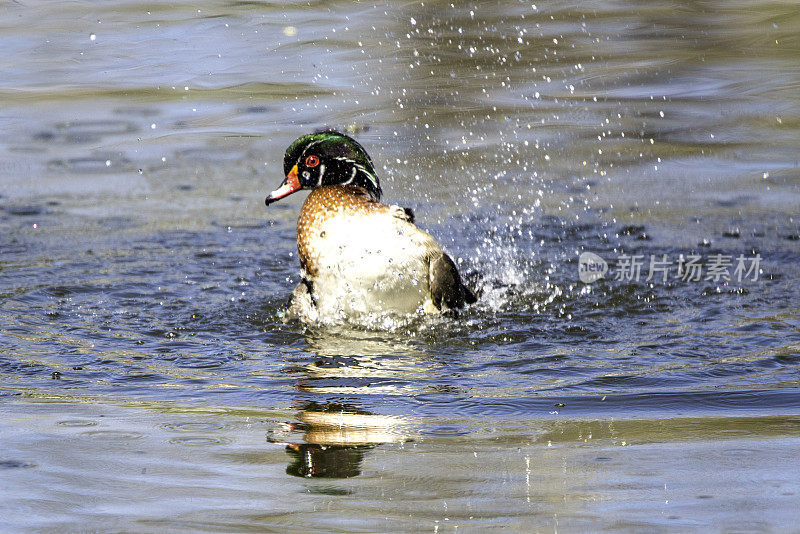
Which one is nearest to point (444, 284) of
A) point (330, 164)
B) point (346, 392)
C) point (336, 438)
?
point (330, 164)

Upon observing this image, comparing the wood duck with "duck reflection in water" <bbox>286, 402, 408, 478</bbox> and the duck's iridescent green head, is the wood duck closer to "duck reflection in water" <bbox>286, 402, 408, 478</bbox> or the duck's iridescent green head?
the duck's iridescent green head

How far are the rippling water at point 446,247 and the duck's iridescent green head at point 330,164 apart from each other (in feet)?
2.51

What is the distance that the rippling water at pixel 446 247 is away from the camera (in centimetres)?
299

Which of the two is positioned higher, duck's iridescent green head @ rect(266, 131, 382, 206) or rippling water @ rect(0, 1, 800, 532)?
duck's iridescent green head @ rect(266, 131, 382, 206)

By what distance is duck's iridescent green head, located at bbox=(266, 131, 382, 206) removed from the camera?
18.5 ft

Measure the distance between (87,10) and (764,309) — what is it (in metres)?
7.95

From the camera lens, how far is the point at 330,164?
566 centimetres

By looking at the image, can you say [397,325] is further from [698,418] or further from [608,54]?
[608,54]

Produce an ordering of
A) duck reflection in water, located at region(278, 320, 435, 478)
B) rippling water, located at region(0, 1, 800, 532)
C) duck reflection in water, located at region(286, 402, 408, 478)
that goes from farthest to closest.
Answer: duck reflection in water, located at region(278, 320, 435, 478) → duck reflection in water, located at region(286, 402, 408, 478) → rippling water, located at region(0, 1, 800, 532)

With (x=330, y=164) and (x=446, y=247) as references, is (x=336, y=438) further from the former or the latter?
(x=446, y=247)

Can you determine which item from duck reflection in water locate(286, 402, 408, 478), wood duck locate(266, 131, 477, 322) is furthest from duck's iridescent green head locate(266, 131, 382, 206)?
duck reflection in water locate(286, 402, 408, 478)

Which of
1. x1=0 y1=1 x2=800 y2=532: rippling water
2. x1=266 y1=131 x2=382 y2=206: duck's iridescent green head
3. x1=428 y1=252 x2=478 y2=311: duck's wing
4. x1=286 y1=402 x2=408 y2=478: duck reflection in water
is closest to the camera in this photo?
x1=0 y1=1 x2=800 y2=532: rippling water

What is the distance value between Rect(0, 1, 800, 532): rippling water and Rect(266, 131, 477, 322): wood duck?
0.40ft

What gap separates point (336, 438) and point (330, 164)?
2451 mm
